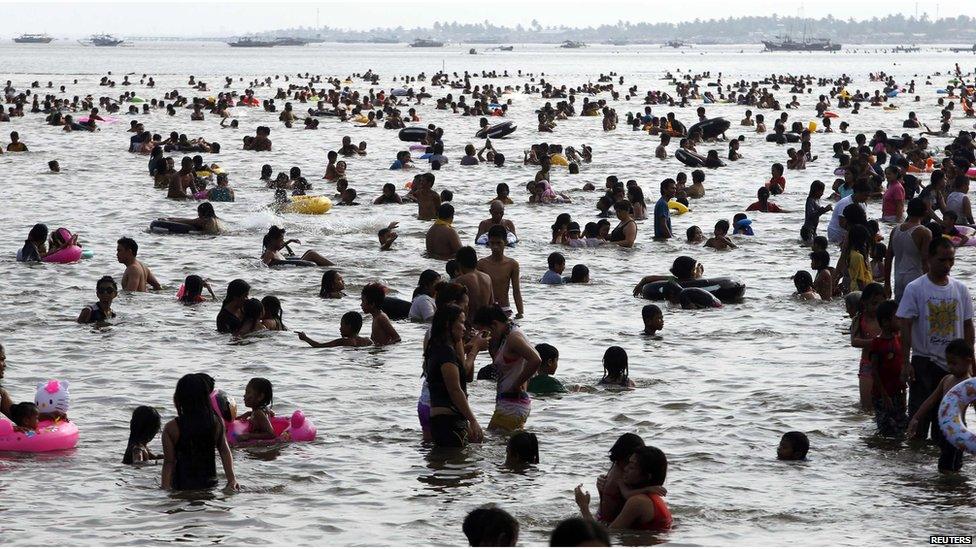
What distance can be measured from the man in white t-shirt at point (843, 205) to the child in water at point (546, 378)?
4.70m

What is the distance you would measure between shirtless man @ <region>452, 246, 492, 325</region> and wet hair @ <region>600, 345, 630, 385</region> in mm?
1317

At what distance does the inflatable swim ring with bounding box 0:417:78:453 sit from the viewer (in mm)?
9609

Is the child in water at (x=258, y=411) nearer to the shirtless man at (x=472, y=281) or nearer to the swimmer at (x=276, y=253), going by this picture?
the shirtless man at (x=472, y=281)

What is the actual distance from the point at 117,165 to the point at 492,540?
97.7 ft

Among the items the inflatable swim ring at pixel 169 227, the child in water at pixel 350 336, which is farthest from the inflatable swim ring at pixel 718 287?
the inflatable swim ring at pixel 169 227

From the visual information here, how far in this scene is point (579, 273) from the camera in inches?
688

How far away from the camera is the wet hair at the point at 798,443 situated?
9.71 meters

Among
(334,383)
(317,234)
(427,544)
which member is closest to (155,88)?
(317,234)

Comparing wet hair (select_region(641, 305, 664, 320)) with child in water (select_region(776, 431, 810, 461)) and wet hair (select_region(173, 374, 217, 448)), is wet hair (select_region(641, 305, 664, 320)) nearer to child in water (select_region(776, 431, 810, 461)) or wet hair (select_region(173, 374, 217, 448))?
child in water (select_region(776, 431, 810, 461))

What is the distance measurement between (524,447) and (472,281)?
3189 millimetres

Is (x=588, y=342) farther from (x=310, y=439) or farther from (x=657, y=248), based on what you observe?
(x=657, y=248)

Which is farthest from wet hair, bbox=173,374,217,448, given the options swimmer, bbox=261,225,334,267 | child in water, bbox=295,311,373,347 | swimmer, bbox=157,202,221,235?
swimmer, bbox=157,202,221,235

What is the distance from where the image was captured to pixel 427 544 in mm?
7941

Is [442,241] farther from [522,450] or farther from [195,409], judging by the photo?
[195,409]
